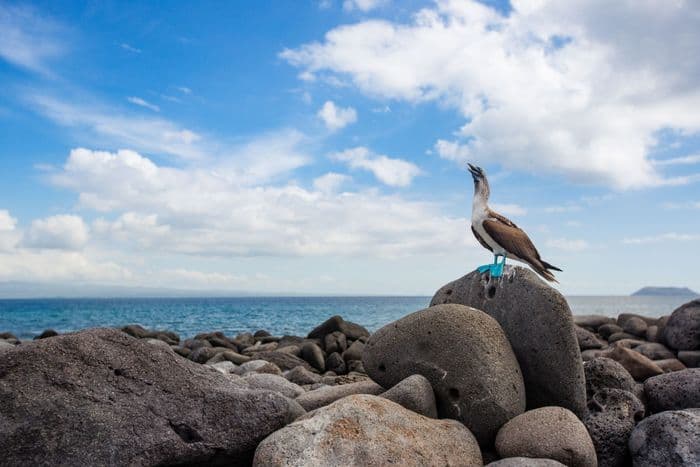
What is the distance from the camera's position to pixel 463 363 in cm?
683

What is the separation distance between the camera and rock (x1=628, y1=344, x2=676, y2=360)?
1534cm

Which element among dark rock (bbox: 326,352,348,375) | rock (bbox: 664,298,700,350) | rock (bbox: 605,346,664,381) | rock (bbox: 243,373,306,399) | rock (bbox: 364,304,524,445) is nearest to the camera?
rock (bbox: 364,304,524,445)

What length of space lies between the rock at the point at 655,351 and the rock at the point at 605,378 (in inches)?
311

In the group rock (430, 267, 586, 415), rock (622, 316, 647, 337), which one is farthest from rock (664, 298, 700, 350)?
rock (430, 267, 586, 415)

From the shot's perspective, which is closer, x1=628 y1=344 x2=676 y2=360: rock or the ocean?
x1=628 y1=344 x2=676 y2=360: rock

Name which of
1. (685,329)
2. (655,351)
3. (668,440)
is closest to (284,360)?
(655,351)

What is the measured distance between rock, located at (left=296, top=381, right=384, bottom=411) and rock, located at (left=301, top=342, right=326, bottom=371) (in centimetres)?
901

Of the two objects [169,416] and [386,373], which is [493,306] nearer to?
[386,373]

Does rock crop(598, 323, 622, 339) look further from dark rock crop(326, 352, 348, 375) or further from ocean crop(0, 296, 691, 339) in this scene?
ocean crop(0, 296, 691, 339)

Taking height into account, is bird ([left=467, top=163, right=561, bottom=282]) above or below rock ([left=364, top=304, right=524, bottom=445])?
above

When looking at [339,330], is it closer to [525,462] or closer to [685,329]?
[685,329]

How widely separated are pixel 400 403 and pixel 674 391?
4115 mm

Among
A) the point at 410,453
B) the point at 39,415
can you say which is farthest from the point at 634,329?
the point at 39,415

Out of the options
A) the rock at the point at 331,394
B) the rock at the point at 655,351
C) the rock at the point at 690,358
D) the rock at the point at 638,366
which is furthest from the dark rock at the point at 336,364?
the rock at the point at 331,394
